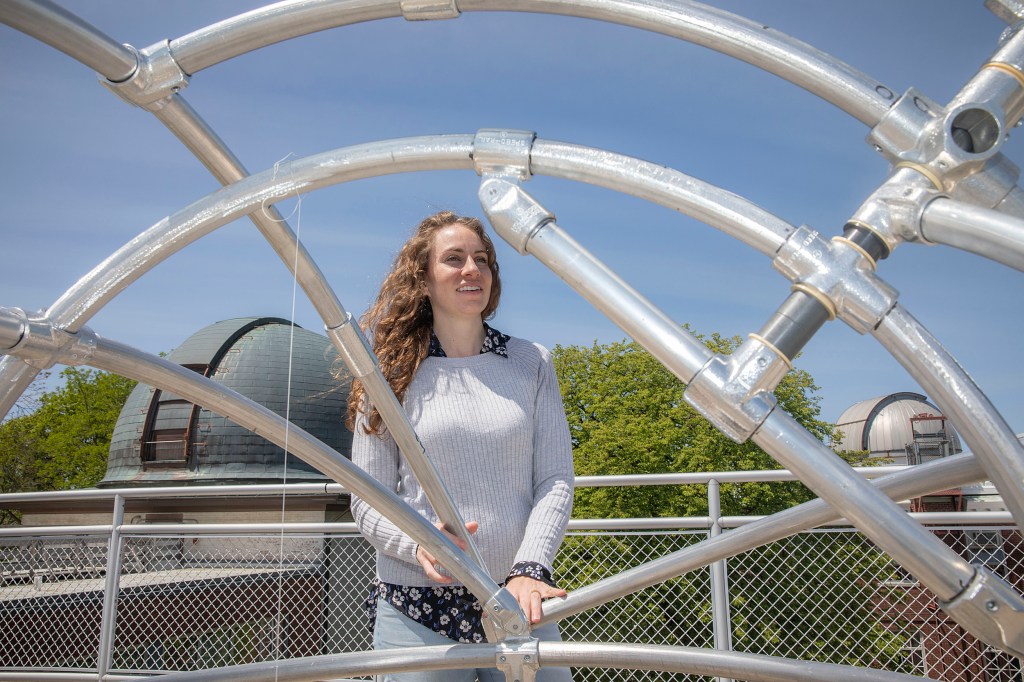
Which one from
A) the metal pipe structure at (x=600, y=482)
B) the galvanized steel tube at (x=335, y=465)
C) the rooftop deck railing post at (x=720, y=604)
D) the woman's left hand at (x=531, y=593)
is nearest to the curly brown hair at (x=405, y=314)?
the galvanized steel tube at (x=335, y=465)

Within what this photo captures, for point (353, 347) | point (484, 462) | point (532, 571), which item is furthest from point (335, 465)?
point (532, 571)

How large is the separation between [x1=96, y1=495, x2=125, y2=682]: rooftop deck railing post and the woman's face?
381 centimetres

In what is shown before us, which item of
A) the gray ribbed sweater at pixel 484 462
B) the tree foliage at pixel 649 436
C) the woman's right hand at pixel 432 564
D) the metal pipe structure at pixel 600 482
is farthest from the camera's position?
the tree foliage at pixel 649 436

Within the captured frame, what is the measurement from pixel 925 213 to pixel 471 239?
4.59ft

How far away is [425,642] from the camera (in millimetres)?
1993

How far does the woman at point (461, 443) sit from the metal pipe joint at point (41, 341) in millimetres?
716

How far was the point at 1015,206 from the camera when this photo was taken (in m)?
1.09

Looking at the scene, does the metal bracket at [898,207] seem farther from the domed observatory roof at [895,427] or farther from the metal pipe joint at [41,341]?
the domed observatory roof at [895,427]

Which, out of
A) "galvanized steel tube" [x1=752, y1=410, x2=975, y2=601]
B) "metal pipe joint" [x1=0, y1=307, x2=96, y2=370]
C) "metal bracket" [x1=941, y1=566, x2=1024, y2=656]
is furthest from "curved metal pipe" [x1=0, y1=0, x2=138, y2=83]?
"metal bracket" [x1=941, y1=566, x2=1024, y2=656]

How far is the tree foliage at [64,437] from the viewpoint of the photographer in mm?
31391

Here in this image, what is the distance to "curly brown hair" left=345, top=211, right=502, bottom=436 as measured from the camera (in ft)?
7.34

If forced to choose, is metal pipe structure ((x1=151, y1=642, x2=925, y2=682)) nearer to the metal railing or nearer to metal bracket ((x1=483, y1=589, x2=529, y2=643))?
metal bracket ((x1=483, y1=589, x2=529, y2=643))

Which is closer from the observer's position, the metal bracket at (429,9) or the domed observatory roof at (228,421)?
the metal bracket at (429,9)

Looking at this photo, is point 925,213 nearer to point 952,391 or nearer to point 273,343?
point 952,391
